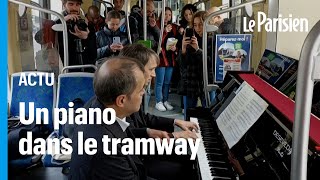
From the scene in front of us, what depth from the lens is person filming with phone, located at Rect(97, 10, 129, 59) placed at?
3.18 metres

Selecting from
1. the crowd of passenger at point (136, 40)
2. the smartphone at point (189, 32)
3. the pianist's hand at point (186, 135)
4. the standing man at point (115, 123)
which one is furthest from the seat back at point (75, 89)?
the standing man at point (115, 123)

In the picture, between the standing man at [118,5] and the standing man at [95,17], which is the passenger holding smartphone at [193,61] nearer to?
the standing man at [118,5]

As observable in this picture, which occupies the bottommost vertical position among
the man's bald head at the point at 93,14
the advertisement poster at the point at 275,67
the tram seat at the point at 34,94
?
the tram seat at the point at 34,94

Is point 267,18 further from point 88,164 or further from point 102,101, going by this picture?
point 88,164

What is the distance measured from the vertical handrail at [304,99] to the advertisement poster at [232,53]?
1939 millimetres

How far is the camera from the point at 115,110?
3.96ft

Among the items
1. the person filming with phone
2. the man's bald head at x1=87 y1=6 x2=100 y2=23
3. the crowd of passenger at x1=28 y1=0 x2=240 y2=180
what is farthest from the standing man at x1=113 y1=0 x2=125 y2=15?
the person filming with phone

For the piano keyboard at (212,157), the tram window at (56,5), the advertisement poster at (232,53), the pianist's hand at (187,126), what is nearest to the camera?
the piano keyboard at (212,157)

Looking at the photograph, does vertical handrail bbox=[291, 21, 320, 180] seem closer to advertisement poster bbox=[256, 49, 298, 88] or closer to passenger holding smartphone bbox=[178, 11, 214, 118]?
advertisement poster bbox=[256, 49, 298, 88]

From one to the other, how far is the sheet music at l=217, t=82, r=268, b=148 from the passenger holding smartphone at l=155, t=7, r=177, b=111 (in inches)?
82.4

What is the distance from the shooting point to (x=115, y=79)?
1.14 metres

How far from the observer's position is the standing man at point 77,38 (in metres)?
3.09

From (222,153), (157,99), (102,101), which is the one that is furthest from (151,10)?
(102,101)

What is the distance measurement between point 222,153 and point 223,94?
548 mm
